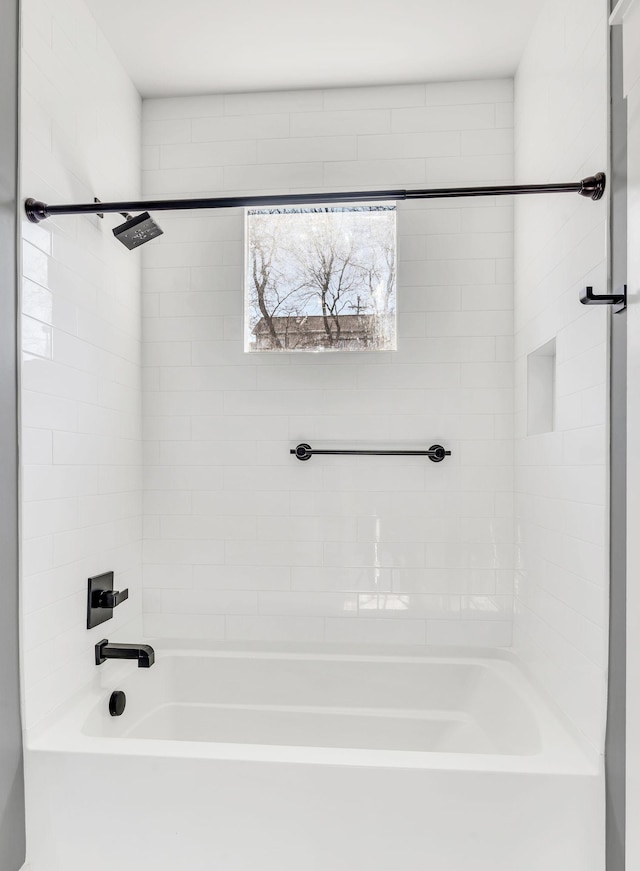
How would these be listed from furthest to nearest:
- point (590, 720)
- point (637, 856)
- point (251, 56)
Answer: point (251, 56) < point (590, 720) < point (637, 856)

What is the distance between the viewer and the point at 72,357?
201 centimetres

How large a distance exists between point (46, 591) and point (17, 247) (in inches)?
37.5

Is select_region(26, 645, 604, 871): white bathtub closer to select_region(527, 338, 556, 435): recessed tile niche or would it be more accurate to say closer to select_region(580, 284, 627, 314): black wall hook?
select_region(527, 338, 556, 435): recessed tile niche

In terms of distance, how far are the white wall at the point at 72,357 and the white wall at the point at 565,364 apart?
1.49 m

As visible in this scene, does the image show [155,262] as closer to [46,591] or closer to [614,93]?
[46,591]

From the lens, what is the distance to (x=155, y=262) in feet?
8.78

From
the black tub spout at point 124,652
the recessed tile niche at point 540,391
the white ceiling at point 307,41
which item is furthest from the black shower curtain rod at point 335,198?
the black tub spout at point 124,652

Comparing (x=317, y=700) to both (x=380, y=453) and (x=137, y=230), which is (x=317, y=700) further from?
(x=137, y=230)

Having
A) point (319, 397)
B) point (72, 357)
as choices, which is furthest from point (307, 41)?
point (72, 357)

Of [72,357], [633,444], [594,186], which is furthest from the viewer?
[72,357]

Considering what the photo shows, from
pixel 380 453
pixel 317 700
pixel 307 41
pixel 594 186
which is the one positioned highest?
pixel 307 41

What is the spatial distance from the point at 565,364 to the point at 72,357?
1.51 metres

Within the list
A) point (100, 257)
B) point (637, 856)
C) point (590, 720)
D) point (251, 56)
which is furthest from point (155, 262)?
point (637, 856)

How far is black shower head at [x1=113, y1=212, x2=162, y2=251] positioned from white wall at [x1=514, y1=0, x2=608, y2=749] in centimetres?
129
